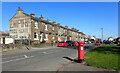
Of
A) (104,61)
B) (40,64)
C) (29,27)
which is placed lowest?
(40,64)

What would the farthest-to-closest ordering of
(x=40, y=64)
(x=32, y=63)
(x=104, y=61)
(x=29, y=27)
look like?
(x=29, y=27)
(x=104, y=61)
(x=32, y=63)
(x=40, y=64)

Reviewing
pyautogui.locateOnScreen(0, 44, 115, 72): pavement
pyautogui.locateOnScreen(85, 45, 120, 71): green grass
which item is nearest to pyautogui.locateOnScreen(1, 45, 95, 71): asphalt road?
pyautogui.locateOnScreen(0, 44, 115, 72): pavement

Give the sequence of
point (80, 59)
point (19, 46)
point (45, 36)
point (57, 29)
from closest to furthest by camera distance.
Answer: point (80, 59) → point (19, 46) → point (45, 36) → point (57, 29)

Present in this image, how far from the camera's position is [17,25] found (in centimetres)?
3491

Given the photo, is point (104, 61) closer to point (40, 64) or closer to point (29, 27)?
point (40, 64)

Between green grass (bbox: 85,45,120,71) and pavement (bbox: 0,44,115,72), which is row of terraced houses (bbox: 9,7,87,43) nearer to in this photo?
pavement (bbox: 0,44,115,72)

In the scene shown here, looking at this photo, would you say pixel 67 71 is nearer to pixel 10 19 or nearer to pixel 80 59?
pixel 80 59

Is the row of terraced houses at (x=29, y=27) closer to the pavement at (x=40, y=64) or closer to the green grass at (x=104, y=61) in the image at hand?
the pavement at (x=40, y=64)

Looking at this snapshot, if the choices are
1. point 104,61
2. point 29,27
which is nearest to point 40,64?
point 104,61

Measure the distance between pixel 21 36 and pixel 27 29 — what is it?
3.10m

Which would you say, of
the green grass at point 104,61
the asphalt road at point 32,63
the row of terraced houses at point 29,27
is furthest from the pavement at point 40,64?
the row of terraced houses at point 29,27

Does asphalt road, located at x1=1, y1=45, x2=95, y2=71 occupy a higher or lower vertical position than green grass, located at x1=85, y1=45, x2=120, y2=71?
lower

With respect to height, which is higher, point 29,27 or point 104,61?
point 29,27

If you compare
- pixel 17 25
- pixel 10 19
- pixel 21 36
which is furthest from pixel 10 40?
pixel 10 19
